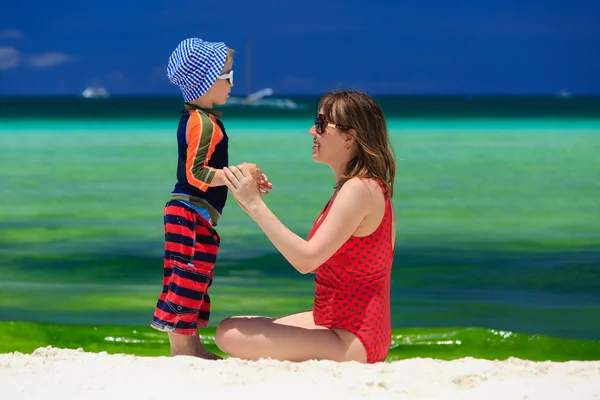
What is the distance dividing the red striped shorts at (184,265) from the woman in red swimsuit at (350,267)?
19 centimetres

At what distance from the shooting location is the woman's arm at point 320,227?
11.4 feet

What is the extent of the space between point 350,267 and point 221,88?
892 millimetres

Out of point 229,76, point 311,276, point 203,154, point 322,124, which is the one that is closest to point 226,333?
point 203,154

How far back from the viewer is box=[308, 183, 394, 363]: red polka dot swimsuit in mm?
3633

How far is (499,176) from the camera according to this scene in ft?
58.0

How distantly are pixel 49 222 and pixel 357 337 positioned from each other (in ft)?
24.5

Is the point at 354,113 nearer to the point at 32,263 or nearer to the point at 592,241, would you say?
the point at 32,263

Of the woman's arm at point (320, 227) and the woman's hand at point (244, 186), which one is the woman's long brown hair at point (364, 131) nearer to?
the woman's arm at point (320, 227)

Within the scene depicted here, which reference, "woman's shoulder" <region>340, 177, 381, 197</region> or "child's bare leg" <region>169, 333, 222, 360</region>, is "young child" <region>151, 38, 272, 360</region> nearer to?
"child's bare leg" <region>169, 333, 222, 360</region>

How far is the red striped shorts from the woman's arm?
0.26 metres

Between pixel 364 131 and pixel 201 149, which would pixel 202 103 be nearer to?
pixel 201 149

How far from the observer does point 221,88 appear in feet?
12.6

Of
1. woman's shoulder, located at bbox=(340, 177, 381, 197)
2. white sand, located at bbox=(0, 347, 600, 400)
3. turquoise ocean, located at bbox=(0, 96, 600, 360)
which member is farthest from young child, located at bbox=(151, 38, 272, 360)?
turquoise ocean, located at bbox=(0, 96, 600, 360)

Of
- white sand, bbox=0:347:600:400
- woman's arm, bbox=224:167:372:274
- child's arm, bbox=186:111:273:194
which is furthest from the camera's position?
child's arm, bbox=186:111:273:194
